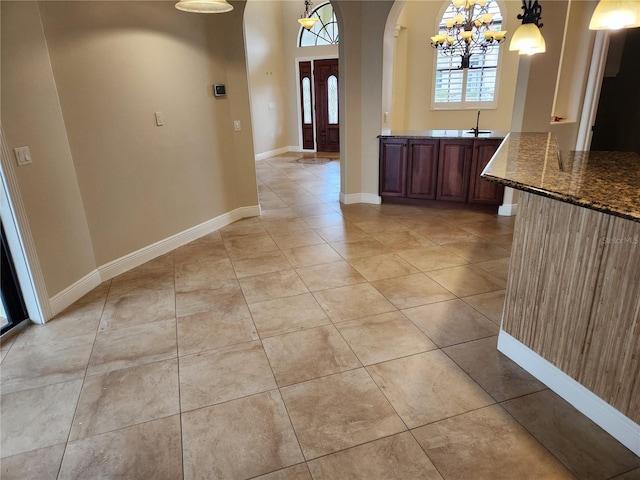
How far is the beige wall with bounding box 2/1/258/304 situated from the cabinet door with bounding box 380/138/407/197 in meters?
1.72

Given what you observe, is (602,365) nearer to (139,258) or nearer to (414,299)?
(414,299)

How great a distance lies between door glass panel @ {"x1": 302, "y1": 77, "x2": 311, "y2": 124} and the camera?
9.85 m

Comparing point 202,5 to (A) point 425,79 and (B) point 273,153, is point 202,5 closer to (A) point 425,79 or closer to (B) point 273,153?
(A) point 425,79

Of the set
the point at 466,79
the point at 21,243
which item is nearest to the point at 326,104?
the point at 466,79

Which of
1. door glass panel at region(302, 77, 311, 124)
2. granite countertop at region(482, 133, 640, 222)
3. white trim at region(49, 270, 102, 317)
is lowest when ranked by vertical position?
white trim at region(49, 270, 102, 317)

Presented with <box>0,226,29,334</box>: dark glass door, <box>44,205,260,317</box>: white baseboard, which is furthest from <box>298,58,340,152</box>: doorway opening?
<box>0,226,29,334</box>: dark glass door

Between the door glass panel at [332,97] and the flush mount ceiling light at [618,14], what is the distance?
8.16 m

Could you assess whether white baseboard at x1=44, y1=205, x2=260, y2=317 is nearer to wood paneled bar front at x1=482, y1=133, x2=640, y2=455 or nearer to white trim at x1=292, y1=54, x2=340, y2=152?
wood paneled bar front at x1=482, y1=133, x2=640, y2=455

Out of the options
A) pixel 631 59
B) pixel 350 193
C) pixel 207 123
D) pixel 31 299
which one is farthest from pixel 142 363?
pixel 631 59

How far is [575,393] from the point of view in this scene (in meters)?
1.90

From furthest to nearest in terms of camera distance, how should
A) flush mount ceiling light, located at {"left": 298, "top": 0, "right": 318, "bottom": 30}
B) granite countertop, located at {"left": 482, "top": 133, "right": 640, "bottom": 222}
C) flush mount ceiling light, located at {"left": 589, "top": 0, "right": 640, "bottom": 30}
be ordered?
flush mount ceiling light, located at {"left": 298, "top": 0, "right": 318, "bottom": 30} < flush mount ceiling light, located at {"left": 589, "top": 0, "right": 640, "bottom": 30} < granite countertop, located at {"left": 482, "top": 133, "right": 640, "bottom": 222}

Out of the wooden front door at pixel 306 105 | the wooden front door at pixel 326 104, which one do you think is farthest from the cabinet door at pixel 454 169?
the wooden front door at pixel 306 105

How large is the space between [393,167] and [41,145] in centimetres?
378

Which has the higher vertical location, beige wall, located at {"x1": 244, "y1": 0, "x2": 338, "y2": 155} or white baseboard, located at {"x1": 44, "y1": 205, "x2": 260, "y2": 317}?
beige wall, located at {"x1": 244, "y1": 0, "x2": 338, "y2": 155}
